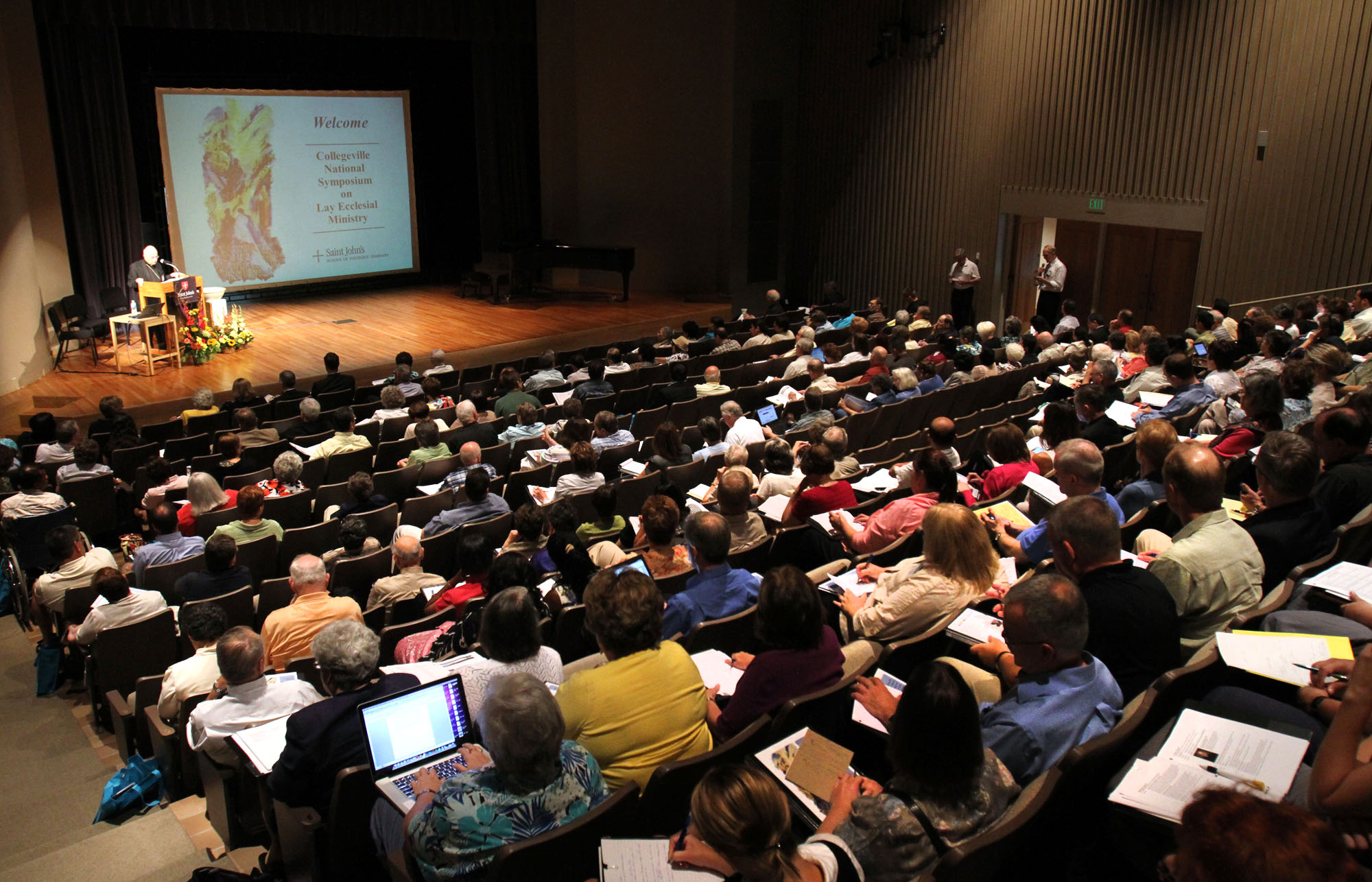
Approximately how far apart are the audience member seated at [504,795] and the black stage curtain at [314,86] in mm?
12827

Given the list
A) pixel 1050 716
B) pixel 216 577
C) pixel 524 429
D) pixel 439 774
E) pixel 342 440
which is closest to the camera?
pixel 1050 716

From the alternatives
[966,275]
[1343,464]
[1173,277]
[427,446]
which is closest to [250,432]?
[427,446]

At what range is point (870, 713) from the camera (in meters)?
2.93

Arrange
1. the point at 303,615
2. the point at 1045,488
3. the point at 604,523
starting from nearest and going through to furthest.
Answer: the point at 303,615, the point at 1045,488, the point at 604,523

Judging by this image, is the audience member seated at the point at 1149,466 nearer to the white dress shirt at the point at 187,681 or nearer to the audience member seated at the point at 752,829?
the audience member seated at the point at 752,829

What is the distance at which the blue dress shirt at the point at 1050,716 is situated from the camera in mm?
2572

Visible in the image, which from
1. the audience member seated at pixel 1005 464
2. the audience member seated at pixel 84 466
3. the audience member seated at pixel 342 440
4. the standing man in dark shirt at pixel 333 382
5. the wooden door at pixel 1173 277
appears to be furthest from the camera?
the wooden door at pixel 1173 277

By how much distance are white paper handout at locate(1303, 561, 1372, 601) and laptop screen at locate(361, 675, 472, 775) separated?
285 cm

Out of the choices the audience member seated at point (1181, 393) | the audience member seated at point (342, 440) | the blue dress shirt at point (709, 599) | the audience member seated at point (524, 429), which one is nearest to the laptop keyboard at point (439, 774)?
the blue dress shirt at point (709, 599)

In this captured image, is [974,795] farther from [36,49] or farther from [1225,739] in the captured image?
[36,49]

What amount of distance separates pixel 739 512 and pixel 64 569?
378 cm

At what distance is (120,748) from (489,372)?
714cm

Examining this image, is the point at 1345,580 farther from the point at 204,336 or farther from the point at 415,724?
the point at 204,336

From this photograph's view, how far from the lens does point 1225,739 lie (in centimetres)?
252
